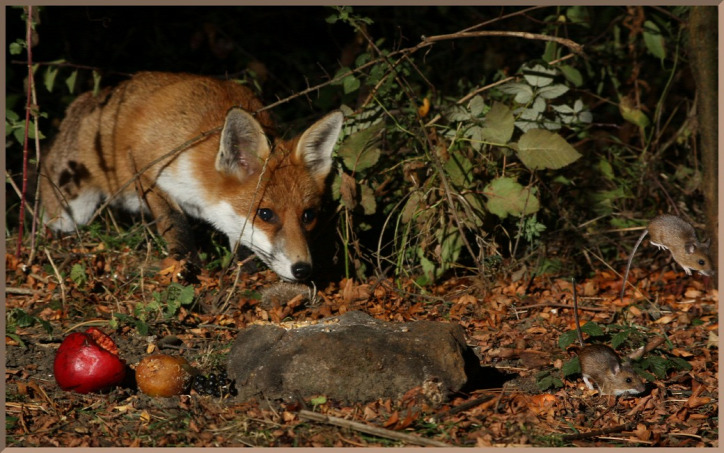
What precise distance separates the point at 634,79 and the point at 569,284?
215 cm

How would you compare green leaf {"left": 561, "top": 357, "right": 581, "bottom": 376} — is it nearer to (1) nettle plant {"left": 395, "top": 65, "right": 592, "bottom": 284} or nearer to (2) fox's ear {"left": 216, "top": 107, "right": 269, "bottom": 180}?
(1) nettle plant {"left": 395, "top": 65, "right": 592, "bottom": 284}

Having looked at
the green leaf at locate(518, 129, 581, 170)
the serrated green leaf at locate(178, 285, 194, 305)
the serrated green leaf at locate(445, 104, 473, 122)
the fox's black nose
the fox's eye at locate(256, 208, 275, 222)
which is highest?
the serrated green leaf at locate(445, 104, 473, 122)

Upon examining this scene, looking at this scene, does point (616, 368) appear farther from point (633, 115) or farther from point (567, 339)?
point (633, 115)

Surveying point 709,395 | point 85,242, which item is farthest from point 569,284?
point 85,242

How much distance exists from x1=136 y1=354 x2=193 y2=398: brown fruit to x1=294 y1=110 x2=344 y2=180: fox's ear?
1982mm

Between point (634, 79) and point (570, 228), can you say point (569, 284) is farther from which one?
point (634, 79)

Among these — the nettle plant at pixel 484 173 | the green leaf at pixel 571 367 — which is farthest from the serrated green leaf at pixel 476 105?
the green leaf at pixel 571 367

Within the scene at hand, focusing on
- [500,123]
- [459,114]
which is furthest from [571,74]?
[459,114]

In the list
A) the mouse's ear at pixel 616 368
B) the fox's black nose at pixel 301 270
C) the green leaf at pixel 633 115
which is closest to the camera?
→ the mouse's ear at pixel 616 368

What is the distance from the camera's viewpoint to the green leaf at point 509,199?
4773mm

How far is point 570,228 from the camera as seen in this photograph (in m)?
5.38

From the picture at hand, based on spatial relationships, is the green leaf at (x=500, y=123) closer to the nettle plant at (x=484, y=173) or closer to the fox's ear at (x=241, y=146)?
the nettle plant at (x=484, y=173)

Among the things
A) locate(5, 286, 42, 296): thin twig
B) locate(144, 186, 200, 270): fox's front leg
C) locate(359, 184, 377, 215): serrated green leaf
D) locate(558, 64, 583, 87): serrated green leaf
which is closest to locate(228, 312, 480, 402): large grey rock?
locate(359, 184, 377, 215): serrated green leaf

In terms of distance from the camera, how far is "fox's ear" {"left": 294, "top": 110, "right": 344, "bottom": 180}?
4918 millimetres
